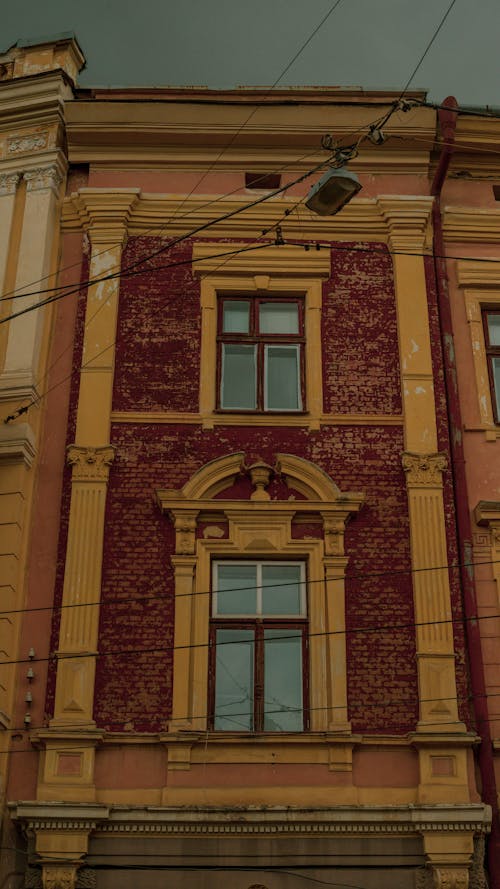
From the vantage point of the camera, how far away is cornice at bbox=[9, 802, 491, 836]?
457 inches

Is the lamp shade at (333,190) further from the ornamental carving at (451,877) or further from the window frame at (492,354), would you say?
the ornamental carving at (451,877)

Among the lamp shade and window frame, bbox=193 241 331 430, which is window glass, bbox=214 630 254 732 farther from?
the lamp shade

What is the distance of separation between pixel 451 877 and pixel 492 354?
20.4 feet

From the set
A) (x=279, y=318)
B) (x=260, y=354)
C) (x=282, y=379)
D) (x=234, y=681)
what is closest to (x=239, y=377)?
(x=260, y=354)

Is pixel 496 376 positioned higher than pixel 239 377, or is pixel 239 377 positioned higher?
pixel 496 376

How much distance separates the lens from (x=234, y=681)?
12.6m

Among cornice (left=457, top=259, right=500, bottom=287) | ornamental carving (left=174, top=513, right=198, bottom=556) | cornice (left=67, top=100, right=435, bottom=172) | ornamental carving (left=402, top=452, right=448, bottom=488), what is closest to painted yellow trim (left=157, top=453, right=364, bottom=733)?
ornamental carving (left=174, top=513, right=198, bottom=556)

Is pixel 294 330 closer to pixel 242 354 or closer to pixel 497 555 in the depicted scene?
pixel 242 354

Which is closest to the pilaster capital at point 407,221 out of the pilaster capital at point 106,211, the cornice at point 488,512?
the pilaster capital at point 106,211

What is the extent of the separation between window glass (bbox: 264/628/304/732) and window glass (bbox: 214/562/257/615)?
0.38 m

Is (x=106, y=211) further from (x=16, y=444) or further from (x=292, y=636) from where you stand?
(x=292, y=636)

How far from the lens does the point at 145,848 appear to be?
11.7m

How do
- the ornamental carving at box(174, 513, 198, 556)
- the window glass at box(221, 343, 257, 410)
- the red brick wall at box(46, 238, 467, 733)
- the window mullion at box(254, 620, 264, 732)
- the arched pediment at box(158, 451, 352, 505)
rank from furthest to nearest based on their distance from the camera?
1. the window glass at box(221, 343, 257, 410)
2. the arched pediment at box(158, 451, 352, 505)
3. the ornamental carving at box(174, 513, 198, 556)
4. the red brick wall at box(46, 238, 467, 733)
5. the window mullion at box(254, 620, 264, 732)

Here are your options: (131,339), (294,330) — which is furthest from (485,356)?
(131,339)
